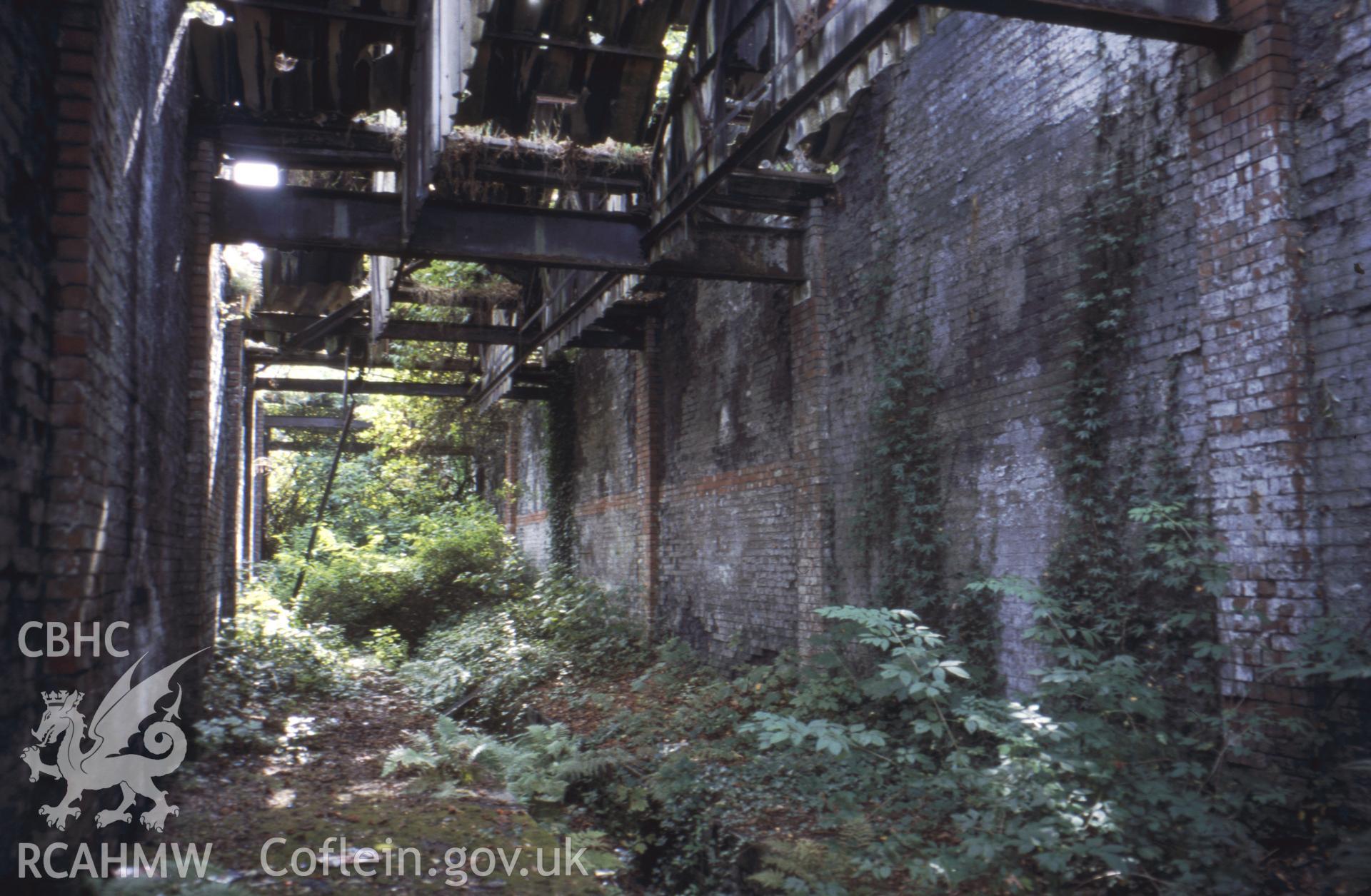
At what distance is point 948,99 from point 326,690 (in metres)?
8.78

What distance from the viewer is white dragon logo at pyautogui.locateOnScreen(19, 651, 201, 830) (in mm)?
3373

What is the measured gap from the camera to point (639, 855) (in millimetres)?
6516

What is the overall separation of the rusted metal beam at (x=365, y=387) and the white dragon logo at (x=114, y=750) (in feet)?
32.0

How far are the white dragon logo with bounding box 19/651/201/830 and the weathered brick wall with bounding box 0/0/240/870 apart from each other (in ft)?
0.25

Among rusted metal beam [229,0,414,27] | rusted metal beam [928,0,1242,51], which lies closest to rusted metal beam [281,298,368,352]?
rusted metal beam [229,0,414,27]

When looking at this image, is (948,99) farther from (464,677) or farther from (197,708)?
(464,677)

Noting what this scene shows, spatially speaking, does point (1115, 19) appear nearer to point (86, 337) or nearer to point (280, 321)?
point (86, 337)

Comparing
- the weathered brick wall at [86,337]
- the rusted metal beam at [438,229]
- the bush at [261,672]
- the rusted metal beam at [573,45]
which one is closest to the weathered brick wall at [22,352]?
the weathered brick wall at [86,337]

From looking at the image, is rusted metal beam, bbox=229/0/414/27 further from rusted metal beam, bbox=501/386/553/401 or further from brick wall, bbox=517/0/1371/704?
rusted metal beam, bbox=501/386/553/401

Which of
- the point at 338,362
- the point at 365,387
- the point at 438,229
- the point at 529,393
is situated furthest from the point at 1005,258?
the point at 338,362

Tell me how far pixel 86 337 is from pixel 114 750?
5.82ft

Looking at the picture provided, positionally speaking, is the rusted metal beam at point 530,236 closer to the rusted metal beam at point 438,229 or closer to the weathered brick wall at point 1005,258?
the rusted metal beam at point 438,229

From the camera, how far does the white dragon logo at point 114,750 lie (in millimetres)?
3373

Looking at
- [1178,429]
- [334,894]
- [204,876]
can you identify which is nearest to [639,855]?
[334,894]
